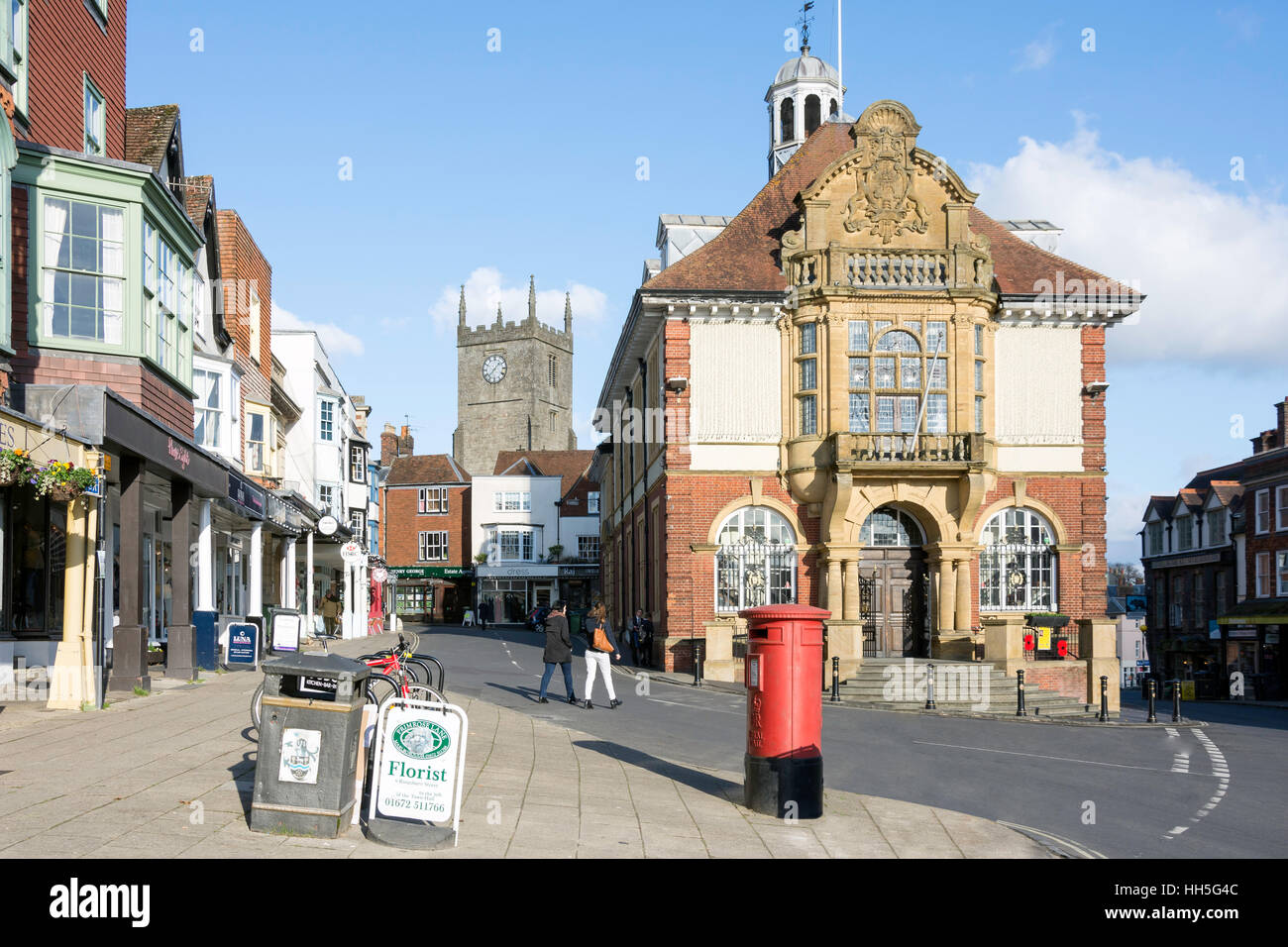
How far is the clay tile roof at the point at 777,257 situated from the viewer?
29734 millimetres

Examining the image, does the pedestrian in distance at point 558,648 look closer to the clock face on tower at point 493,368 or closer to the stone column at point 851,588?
the stone column at point 851,588

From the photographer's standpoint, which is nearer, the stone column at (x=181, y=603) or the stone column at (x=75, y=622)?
the stone column at (x=75, y=622)

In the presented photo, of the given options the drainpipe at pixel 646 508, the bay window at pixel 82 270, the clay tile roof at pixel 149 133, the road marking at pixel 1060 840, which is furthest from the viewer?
the drainpipe at pixel 646 508

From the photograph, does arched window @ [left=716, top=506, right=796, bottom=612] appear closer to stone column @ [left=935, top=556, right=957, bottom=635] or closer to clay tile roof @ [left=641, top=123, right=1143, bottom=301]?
stone column @ [left=935, top=556, right=957, bottom=635]

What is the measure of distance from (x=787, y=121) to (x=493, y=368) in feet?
280

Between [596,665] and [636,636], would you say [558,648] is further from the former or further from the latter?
[636,636]

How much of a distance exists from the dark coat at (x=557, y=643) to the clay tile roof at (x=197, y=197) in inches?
472

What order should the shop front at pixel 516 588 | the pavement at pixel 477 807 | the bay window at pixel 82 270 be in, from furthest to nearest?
the shop front at pixel 516 588 < the bay window at pixel 82 270 < the pavement at pixel 477 807

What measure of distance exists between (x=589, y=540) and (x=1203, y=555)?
114 feet

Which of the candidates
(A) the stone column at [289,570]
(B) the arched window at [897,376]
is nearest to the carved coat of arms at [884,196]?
(B) the arched window at [897,376]

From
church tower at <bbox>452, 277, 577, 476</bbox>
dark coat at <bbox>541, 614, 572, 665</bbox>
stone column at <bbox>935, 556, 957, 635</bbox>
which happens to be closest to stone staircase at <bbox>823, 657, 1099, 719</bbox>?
stone column at <bbox>935, 556, 957, 635</bbox>

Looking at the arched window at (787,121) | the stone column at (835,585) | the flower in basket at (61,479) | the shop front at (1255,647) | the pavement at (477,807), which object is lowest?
A: the shop front at (1255,647)

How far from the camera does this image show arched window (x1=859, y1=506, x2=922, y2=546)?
30203mm
